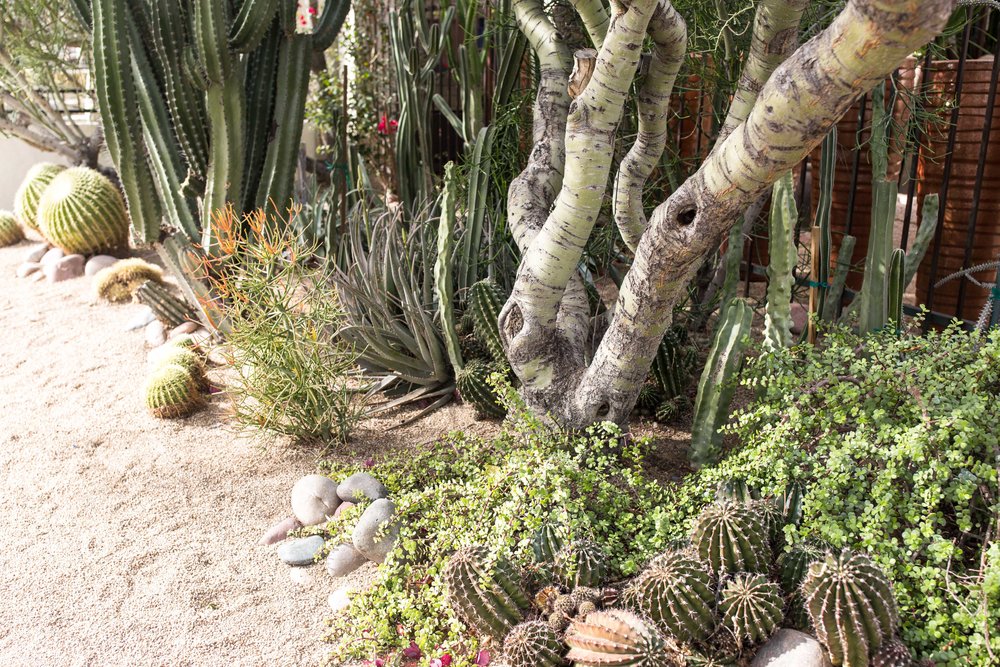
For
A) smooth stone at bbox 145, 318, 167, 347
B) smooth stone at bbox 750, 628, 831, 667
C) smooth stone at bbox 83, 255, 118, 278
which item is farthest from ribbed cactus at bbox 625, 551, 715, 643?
smooth stone at bbox 83, 255, 118, 278

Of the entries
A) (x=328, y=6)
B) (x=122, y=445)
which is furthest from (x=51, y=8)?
(x=122, y=445)

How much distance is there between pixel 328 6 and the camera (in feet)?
16.6

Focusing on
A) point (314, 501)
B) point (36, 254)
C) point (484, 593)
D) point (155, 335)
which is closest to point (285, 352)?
point (314, 501)

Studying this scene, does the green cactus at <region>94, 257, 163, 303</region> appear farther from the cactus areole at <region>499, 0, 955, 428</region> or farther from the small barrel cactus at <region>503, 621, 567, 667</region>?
the small barrel cactus at <region>503, 621, 567, 667</region>

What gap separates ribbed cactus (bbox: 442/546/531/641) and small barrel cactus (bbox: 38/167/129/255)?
5.34 metres

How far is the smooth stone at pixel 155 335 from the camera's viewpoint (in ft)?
16.4

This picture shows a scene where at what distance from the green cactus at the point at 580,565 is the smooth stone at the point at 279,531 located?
116cm

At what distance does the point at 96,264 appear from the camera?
6.39 metres

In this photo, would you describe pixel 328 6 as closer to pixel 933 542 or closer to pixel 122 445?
pixel 122 445

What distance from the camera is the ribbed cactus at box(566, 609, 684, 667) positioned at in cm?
204

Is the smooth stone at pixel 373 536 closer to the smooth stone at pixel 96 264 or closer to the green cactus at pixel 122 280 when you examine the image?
the green cactus at pixel 122 280

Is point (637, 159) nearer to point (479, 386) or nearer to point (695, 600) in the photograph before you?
point (479, 386)

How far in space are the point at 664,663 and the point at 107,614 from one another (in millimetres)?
1794

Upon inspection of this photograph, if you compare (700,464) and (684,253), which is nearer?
(684,253)
